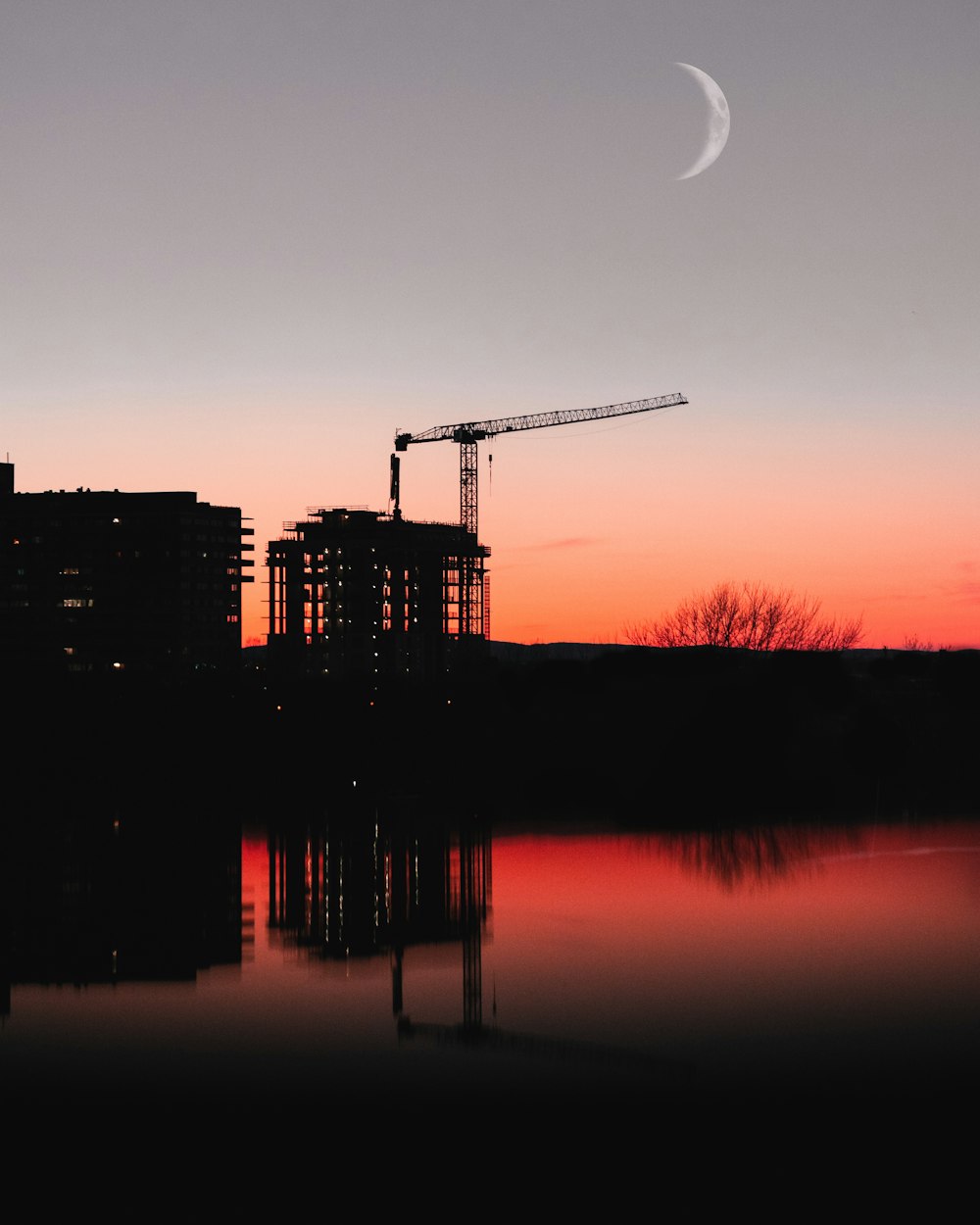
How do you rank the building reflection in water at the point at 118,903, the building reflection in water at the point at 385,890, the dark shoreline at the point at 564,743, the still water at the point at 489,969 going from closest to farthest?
1. the still water at the point at 489,969
2. the building reflection in water at the point at 118,903
3. the building reflection in water at the point at 385,890
4. the dark shoreline at the point at 564,743

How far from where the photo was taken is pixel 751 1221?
68.5 ft

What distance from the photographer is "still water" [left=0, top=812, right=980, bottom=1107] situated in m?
28.5

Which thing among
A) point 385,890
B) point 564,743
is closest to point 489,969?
point 385,890

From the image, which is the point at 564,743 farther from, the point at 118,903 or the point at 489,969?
the point at 489,969

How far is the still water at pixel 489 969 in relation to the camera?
28.5 m

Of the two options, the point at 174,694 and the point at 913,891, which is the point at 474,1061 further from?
the point at 174,694

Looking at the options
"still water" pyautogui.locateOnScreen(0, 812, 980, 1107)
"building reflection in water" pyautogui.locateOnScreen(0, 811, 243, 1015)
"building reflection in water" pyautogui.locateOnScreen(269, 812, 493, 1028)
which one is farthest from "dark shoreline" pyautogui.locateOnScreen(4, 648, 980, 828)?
"still water" pyautogui.locateOnScreen(0, 812, 980, 1107)

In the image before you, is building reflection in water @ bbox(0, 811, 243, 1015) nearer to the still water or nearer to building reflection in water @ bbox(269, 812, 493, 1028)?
the still water

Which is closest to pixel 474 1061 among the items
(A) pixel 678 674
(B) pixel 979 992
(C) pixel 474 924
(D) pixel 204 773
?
(B) pixel 979 992

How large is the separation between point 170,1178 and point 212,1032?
9078mm

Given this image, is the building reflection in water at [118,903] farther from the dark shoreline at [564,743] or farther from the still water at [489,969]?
the dark shoreline at [564,743]

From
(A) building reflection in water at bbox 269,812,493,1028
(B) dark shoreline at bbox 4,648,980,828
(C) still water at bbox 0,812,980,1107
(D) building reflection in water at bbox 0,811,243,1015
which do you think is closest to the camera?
(C) still water at bbox 0,812,980,1107

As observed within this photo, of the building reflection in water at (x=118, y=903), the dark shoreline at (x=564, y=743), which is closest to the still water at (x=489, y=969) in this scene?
the building reflection in water at (x=118, y=903)

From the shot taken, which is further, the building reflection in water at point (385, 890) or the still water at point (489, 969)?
the building reflection in water at point (385, 890)
